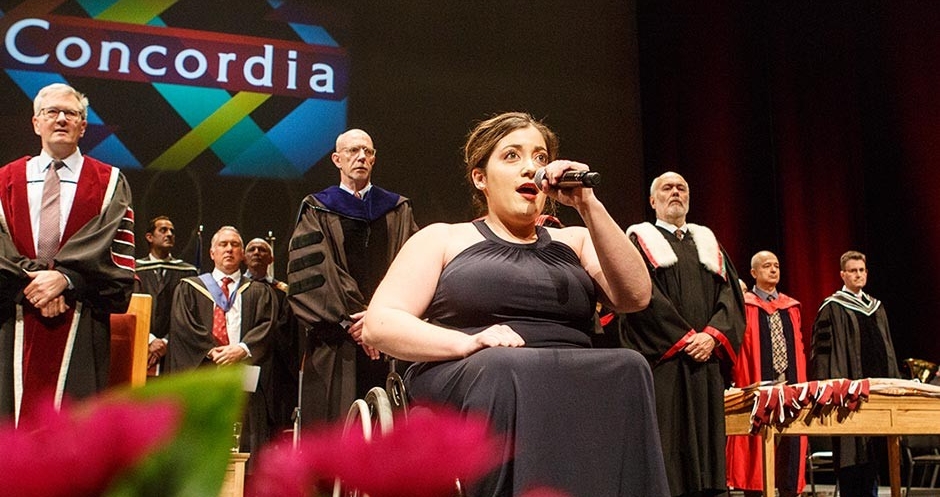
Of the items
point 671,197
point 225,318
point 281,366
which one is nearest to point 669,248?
point 671,197

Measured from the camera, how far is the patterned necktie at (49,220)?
361 centimetres

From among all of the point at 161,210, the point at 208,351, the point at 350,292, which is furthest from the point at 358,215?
the point at 161,210

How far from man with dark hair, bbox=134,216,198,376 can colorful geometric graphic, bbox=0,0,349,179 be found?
26.6 inches

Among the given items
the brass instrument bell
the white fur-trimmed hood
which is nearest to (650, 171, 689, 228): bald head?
the white fur-trimmed hood

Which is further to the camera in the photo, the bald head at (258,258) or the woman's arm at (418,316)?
the bald head at (258,258)

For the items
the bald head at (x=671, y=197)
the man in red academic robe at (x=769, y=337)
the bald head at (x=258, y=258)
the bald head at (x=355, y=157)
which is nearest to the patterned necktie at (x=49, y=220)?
the bald head at (x=355, y=157)

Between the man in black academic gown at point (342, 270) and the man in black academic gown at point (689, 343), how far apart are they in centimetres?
117

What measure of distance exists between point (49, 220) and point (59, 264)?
0.21m

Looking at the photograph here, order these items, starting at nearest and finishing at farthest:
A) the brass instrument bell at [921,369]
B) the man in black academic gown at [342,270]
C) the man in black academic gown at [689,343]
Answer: the man in black academic gown at [342,270], the man in black academic gown at [689,343], the brass instrument bell at [921,369]

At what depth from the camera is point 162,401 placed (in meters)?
0.24

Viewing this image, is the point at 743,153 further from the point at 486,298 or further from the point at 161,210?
the point at 486,298

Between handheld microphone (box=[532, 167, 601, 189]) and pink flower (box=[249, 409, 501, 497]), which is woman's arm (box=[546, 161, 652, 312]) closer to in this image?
handheld microphone (box=[532, 167, 601, 189])

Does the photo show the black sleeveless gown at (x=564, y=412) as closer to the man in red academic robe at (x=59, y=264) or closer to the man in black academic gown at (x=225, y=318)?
the man in red academic robe at (x=59, y=264)

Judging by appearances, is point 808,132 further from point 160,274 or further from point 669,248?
point 160,274
